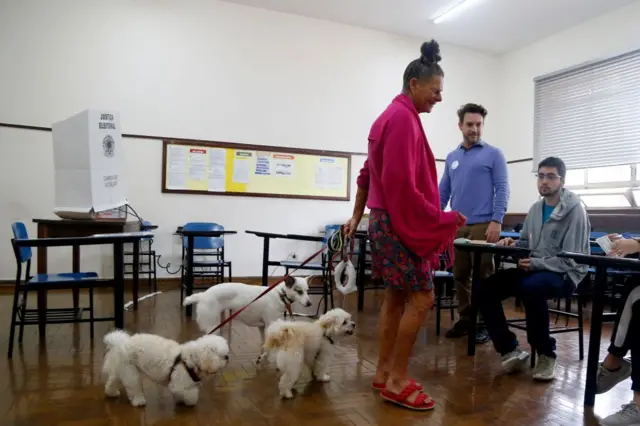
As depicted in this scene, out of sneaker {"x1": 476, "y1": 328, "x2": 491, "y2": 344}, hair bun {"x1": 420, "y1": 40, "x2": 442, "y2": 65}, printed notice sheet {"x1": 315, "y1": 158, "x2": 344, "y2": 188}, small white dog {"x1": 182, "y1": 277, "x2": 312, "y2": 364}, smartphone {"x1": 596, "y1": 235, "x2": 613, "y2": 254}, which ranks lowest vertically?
sneaker {"x1": 476, "y1": 328, "x2": 491, "y2": 344}

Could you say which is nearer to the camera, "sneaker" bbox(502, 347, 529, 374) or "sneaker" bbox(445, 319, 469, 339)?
"sneaker" bbox(502, 347, 529, 374)

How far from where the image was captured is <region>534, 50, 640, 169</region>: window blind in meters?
5.70

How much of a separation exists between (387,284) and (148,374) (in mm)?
1180

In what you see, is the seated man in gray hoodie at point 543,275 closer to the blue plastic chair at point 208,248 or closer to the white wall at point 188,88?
the blue plastic chair at point 208,248

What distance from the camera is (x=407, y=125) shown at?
2.04 metres

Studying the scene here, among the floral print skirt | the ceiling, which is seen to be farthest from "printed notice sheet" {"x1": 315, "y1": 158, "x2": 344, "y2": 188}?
the floral print skirt

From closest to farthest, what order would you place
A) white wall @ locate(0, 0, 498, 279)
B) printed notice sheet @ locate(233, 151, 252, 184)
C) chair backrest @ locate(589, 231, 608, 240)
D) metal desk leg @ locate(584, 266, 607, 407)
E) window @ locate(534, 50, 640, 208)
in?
metal desk leg @ locate(584, 266, 607, 407) < chair backrest @ locate(589, 231, 608, 240) < white wall @ locate(0, 0, 498, 279) < window @ locate(534, 50, 640, 208) < printed notice sheet @ locate(233, 151, 252, 184)

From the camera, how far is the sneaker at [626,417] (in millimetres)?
1957

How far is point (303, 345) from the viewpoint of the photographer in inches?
91.4

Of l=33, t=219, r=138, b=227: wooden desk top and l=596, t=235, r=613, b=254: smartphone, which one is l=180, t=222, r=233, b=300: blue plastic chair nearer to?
l=33, t=219, r=138, b=227: wooden desk top

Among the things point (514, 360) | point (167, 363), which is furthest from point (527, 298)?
point (167, 363)

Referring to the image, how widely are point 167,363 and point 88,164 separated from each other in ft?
6.48

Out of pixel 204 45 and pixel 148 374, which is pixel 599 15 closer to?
pixel 204 45

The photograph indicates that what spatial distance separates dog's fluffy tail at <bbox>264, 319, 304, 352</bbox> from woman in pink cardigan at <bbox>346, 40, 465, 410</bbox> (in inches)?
18.5
